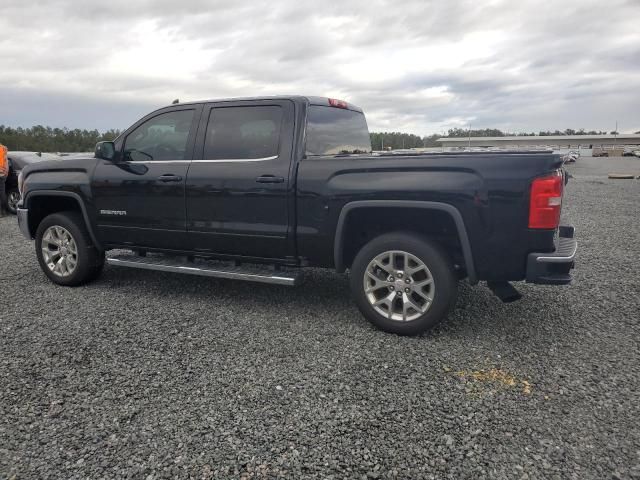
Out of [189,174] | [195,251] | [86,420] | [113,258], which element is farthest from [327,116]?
[86,420]

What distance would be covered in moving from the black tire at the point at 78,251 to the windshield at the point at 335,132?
2.82 metres

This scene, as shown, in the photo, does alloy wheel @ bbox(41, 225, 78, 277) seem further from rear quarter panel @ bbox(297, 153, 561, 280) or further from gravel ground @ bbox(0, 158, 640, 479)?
rear quarter panel @ bbox(297, 153, 561, 280)

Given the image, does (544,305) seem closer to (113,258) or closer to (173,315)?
(173,315)

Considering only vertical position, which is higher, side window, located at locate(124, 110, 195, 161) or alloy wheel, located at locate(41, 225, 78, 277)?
side window, located at locate(124, 110, 195, 161)

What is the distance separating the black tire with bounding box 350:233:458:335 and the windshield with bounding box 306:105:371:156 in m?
1.12

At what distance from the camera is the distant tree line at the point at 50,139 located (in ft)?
197

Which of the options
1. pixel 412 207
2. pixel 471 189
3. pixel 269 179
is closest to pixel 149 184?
pixel 269 179

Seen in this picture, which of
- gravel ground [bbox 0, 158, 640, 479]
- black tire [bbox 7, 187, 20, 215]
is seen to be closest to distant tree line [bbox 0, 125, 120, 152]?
black tire [bbox 7, 187, 20, 215]

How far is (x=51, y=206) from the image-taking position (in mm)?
5742

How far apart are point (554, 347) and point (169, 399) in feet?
9.48

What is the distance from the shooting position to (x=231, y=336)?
4066 mm

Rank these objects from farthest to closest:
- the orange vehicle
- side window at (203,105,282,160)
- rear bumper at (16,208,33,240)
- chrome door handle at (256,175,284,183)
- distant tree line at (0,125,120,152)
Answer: distant tree line at (0,125,120,152)
the orange vehicle
rear bumper at (16,208,33,240)
side window at (203,105,282,160)
chrome door handle at (256,175,284,183)

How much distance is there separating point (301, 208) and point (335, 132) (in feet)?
3.55

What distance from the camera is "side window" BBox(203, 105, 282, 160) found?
4488 mm
